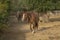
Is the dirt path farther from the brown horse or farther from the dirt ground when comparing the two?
the brown horse

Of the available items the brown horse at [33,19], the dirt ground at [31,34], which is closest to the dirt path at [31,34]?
Result: the dirt ground at [31,34]

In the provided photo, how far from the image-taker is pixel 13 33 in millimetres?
9992

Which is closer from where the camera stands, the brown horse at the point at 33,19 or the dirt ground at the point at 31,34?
the dirt ground at the point at 31,34

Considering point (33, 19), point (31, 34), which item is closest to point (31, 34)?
point (31, 34)

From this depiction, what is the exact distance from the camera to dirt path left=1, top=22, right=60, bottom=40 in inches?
359

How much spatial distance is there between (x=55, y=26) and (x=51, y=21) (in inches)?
58.4

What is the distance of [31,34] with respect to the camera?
9.72m

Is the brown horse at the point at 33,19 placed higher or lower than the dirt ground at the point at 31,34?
higher

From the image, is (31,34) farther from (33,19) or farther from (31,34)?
(33,19)

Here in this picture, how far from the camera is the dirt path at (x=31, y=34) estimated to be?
29.9ft

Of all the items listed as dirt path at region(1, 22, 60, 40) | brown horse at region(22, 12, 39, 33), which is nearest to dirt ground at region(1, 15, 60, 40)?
dirt path at region(1, 22, 60, 40)

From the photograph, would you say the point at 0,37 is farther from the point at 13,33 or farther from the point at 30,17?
the point at 30,17

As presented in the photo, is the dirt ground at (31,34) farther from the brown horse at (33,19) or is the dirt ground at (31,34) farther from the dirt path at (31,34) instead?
the brown horse at (33,19)

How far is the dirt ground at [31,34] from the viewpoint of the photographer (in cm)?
912
